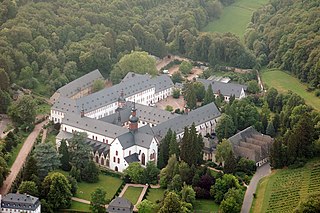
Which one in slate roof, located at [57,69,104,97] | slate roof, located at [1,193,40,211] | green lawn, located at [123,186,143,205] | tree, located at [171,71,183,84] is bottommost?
tree, located at [171,71,183,84]

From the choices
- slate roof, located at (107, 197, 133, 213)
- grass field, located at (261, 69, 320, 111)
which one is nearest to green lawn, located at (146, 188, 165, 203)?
slate roof, located at (107, 197, 133, 213)

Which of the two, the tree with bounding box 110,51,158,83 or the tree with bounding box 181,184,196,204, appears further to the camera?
the tree with bounding box 110,51,158,83

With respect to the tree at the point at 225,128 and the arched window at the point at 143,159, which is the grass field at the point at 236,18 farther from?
the arched window at the point at 143,159

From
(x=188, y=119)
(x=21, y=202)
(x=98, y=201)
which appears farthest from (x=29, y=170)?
(x=188, y=119)

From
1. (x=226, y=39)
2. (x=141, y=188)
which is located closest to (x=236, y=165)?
(x=141, y=188)

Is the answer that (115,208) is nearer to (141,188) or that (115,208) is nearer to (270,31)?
(141,188)

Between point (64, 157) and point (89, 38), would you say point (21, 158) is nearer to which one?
point (64, 157)

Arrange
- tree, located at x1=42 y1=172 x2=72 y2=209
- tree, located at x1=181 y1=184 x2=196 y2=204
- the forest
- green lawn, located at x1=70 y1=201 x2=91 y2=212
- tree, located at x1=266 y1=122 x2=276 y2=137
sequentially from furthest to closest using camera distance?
the forest
tree, located at x1=266 y1=122 x2=276 y2=137
tree, located at x1=181 y1=184 x2=196 y2=204
green lawn, located at x1=70 y1=201 x2=91 y2=212
tree, located at x1=42 y1=172 x2=72 y2=209

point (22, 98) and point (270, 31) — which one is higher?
point (22, 98)

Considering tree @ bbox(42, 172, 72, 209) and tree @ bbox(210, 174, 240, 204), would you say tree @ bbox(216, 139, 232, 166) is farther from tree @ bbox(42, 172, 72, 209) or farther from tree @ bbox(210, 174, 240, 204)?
tree @ bbox(42, 172, 72, 209)
